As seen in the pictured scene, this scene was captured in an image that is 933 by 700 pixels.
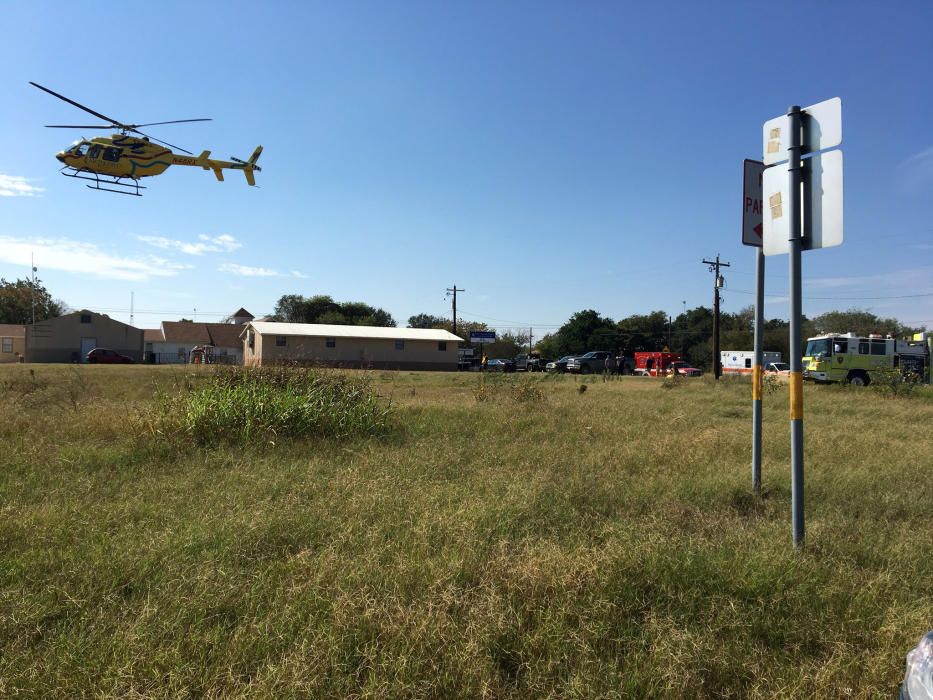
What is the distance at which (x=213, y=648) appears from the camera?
8.23 ft

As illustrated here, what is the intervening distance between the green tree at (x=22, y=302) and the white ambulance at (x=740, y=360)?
76444 mm

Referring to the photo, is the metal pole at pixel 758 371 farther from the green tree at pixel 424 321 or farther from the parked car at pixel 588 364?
the green tree at pixel 424 321

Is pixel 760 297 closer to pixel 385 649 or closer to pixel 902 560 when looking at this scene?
pixel 902 560

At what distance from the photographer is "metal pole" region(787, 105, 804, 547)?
3.68 m

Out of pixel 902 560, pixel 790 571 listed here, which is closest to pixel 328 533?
pixel 790 571

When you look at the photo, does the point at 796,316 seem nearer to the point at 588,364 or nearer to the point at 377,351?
the point at 588,364

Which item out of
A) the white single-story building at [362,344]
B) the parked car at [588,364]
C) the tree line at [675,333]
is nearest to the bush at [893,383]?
the parked car at [588,364]

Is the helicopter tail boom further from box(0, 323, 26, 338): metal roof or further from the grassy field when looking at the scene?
box(0, 323, 26, 338): metal roof

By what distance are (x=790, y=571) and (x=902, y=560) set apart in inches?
37.7

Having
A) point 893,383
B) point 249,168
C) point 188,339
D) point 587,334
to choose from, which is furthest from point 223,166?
point 587,334

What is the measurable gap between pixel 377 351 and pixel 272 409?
38859 mm

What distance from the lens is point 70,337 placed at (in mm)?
50875

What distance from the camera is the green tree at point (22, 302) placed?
6731 centimetres

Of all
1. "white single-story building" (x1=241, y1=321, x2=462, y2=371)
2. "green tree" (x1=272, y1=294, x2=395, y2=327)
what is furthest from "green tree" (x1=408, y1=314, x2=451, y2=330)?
"white single-story building" (x1=241, y1=321, x2=462, y2=371)
